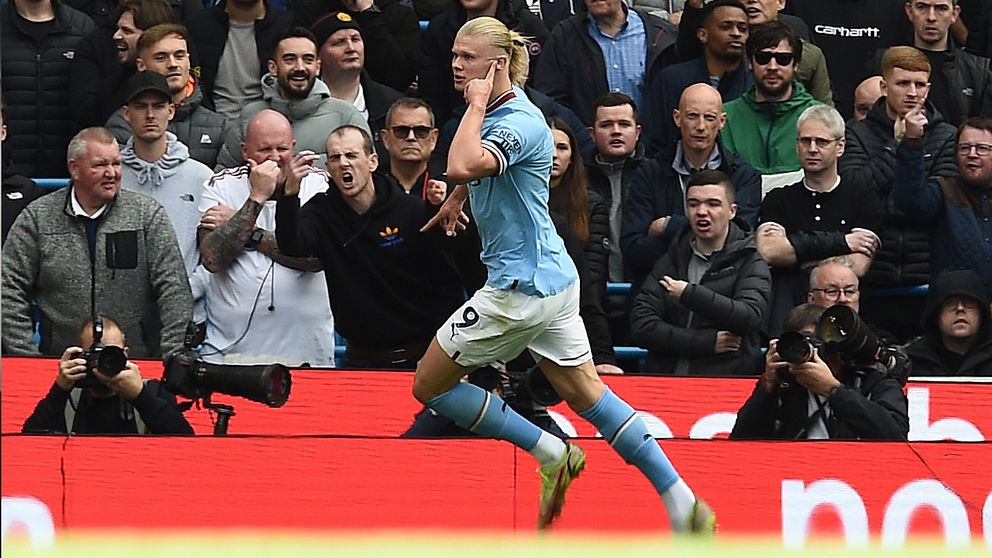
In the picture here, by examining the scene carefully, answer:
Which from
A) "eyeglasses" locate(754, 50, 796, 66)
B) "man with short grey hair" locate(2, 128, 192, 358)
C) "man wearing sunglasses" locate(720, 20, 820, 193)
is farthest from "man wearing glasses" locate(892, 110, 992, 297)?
"man with short grey hair" locate(2, 128, 192, 358)

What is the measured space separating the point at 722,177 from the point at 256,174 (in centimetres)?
255

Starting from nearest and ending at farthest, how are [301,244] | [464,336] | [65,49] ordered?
1. [464,336]
2. [301,244]
3. [65,49]

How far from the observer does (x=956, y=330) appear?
971cm

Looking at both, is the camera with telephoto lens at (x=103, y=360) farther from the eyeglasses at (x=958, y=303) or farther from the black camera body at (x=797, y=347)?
the eyeglasses at (x=958, y=303)

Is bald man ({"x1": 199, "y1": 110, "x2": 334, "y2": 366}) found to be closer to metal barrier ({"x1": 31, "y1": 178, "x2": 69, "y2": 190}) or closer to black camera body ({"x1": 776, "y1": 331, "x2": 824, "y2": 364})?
metal barrier ({"x1": 31, "y1": 178, "x2": 69, "y2": 190})

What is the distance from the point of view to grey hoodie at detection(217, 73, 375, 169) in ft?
34.0

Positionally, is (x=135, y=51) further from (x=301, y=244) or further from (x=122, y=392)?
(x=122, y=392)

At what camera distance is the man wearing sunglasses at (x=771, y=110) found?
10672 mm

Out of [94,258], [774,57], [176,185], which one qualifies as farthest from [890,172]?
[94,258]

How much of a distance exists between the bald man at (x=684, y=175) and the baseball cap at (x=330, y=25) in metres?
2.04

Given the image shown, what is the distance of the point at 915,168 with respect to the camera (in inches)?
404

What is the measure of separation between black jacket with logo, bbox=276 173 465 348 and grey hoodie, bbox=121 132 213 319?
36.6 inches

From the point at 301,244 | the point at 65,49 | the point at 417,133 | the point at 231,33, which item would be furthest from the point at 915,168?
the point at 65,49

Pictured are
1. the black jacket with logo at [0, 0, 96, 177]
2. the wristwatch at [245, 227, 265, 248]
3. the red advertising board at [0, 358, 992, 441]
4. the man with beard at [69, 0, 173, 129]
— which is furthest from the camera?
the black jacket with logo at [0, 0, 96, 177]
